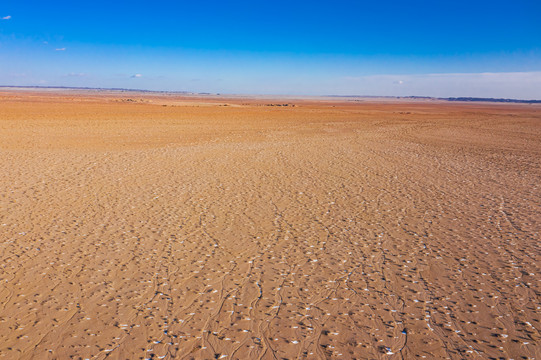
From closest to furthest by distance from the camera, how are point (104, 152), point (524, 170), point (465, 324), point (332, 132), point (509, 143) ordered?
point (465, 324) → point (524, 170) → point (104, 152) → point (509, 143) → point (332, 132)

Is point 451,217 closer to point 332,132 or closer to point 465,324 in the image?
point 465,324

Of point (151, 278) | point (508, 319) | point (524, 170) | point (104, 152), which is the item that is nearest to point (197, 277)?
point (151, 278)

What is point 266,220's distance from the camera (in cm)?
1015

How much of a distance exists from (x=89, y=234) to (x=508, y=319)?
27.0 feet

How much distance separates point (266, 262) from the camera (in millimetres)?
7656

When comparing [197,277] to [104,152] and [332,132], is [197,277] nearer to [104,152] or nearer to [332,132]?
[104,152]

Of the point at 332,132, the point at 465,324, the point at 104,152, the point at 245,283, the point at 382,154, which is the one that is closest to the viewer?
the point at 465,324

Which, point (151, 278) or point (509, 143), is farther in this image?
point (509, 143)

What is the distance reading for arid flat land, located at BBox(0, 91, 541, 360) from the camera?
207 inches

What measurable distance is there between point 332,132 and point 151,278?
27.7 metres

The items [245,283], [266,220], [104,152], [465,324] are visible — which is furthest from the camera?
[104,152]

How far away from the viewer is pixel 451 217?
416 inches

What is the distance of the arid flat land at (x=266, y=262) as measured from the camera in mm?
5258

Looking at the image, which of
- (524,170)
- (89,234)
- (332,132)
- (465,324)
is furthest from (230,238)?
(332,132)
